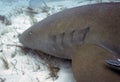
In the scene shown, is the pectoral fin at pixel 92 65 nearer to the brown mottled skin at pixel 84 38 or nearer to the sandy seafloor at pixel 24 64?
the brown mottled skin at pixel 84 38

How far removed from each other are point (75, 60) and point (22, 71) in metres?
1.47

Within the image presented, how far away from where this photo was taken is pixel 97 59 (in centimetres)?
310

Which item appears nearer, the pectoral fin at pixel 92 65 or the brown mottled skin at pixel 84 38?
the pectoral fin at pixel 92 65

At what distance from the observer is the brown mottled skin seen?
3021mm

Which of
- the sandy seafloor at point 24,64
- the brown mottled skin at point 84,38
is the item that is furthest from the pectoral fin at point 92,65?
the sandy seafloor at point 24,64

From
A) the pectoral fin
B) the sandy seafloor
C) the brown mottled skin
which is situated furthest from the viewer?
the sandy seafloor

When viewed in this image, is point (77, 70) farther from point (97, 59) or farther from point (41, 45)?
point (41, 45)

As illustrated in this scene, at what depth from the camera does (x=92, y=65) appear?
Result: 3.05m

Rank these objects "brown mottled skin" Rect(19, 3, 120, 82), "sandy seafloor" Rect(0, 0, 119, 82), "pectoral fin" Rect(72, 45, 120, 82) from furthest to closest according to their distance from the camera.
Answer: "sandy seafloor" Rect(0, 0, 119, 82), "brown mottled skin" Rect(19, 3, 120, 82), "pectoral fin" Rect(72, 45, 120, 82)

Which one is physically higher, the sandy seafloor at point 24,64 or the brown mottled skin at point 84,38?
the brown mottled skin at point 84,38

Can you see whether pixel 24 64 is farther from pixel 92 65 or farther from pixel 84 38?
pixel 92 65

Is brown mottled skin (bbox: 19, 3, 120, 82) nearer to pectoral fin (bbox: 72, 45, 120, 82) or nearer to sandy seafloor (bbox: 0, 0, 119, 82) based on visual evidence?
pectoral fin (bbox: 72, 45, 120, 82)

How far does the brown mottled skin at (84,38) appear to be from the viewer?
3021 millimetres

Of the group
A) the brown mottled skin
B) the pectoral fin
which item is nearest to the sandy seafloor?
the brown mottled skin
